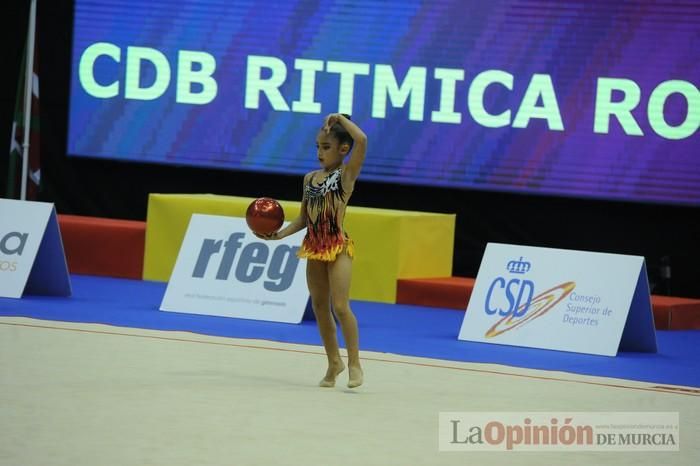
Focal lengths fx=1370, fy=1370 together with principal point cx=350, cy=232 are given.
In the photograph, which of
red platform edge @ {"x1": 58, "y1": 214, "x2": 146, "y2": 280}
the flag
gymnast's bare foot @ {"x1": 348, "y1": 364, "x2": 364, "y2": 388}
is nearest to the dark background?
the flag

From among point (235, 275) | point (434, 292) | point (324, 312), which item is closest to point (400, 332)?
point (235, 275)

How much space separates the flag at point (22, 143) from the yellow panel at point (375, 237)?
1635 millimetres

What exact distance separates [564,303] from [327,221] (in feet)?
9.91

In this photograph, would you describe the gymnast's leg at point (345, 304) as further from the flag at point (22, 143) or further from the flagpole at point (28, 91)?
the flag at point (22, 143)

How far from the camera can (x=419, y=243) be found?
40.2 ft

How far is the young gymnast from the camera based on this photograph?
7180mm

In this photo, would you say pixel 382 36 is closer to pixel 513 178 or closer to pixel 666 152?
pixel 513 178

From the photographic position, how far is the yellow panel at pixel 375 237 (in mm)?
12055

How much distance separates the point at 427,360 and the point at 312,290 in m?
1.44

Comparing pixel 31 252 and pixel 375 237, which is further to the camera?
pixel 375 237

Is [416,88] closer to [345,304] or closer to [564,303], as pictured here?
[564,303]

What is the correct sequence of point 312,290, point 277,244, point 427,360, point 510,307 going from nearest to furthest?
1. point 312,290
2. point 427,360
3. point 510,307
4. point 277,244

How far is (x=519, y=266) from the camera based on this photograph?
9.97 m

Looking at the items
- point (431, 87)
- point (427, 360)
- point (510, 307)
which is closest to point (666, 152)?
point (431, 87)
